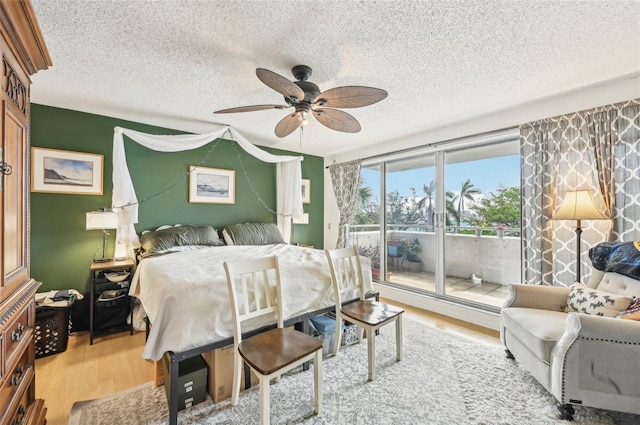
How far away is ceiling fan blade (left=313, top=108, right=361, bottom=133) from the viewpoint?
232 cm

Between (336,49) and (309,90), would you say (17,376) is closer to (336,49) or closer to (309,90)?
(309,90)

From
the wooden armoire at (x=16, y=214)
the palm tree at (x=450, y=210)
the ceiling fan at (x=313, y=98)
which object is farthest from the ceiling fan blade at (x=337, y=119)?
the palm tree at (x=450, y=210)

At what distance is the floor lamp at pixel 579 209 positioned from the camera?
2221 millimetres

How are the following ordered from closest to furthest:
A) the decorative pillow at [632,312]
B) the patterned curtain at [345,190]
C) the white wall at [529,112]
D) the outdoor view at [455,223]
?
the decorative pillow at [632,312], the white wall at [529,112], the outdoor view at [455,223], the patterned curtain at [345,190]

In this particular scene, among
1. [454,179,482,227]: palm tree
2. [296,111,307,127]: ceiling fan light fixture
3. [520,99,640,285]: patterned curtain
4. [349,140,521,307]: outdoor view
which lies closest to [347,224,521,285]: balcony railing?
[349,140,521,307]: outdoor view

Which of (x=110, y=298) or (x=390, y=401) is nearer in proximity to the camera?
(x=390, y=401)

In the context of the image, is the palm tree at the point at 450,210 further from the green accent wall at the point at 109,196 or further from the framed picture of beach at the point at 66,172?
the framed picture of beach at the point at 66,172

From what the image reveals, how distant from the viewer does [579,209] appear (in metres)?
2.27

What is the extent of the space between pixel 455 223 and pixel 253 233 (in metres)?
2.93

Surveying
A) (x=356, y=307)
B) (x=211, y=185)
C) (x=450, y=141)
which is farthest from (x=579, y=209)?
(x=211, y=185)

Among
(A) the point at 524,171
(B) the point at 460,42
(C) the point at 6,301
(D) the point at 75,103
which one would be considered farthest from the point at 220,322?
(A) the point at 524,171

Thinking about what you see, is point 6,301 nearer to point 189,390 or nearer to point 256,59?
point 189,390

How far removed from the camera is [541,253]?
2740 millimetres

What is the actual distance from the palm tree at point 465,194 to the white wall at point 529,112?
2.30ft
